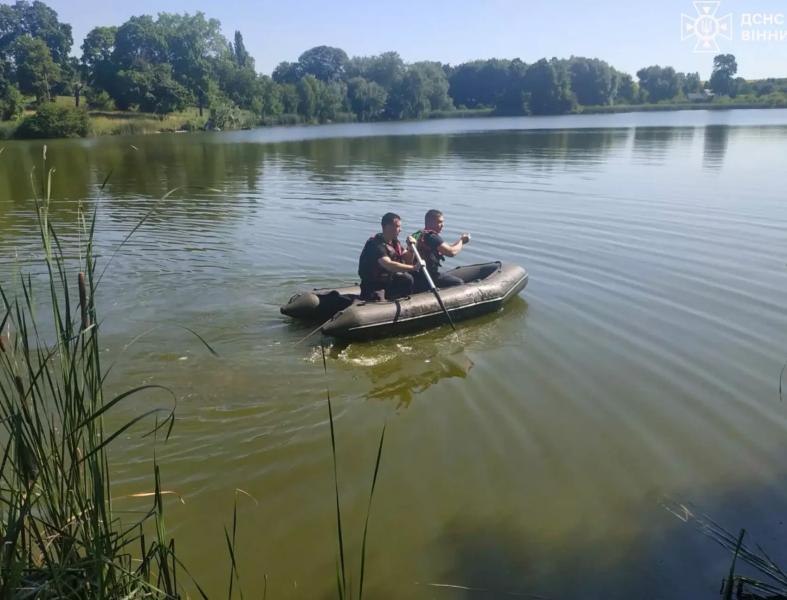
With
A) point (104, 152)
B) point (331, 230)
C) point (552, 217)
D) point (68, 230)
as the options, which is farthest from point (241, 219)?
point (104, 152)

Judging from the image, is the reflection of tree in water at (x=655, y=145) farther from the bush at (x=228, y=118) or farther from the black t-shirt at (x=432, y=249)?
the bush at (x=228, y=118)

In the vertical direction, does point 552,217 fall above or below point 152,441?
above

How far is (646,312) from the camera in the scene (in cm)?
748

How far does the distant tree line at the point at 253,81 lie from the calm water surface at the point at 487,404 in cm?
5295

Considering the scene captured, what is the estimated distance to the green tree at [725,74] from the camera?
8896cm

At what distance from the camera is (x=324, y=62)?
124 meters

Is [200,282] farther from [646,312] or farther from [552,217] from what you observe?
[552,217]

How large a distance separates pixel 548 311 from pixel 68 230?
9373 millimetres

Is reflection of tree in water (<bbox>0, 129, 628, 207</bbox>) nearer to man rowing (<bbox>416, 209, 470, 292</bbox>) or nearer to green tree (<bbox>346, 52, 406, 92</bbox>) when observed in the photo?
man rowing (<bbox>416, 209, 470, 292</bbox>)

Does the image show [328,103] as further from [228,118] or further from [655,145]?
[655,145]

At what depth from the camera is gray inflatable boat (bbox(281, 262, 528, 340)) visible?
6.81 metres

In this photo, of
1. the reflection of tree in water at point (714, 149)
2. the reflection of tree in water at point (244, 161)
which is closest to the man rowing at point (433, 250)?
the reflection of tree in water at point (244, 161)

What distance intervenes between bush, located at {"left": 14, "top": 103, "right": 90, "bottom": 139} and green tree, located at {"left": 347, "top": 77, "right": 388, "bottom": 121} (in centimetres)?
4056

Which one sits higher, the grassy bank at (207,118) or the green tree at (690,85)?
the green tree at (690,85)
